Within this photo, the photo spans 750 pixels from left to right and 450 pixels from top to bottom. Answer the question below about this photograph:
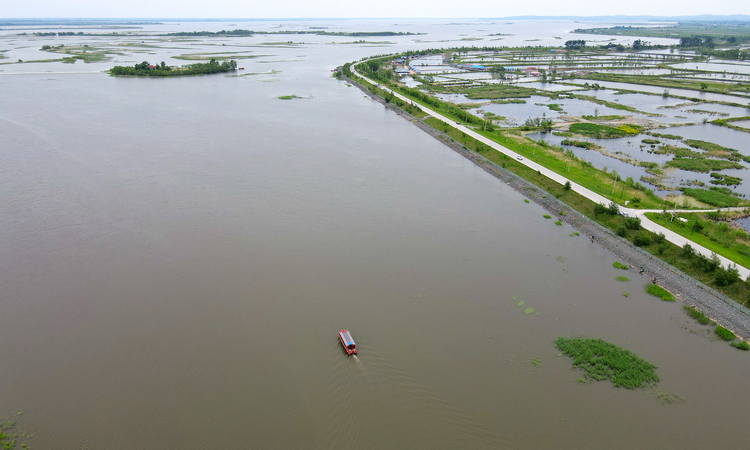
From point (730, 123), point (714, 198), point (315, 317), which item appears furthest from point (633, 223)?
point (730, 123)

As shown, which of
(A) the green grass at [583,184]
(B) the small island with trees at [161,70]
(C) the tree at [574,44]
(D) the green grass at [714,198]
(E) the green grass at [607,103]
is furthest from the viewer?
(C) the tree at [574,44]

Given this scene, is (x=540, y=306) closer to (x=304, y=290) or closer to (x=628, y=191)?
(x=304, y=290)

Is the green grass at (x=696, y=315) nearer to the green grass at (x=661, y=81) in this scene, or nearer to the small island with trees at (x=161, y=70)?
the green grass at (x=661, y=81)

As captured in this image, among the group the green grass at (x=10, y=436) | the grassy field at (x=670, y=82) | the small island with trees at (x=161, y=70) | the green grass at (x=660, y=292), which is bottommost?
the green grass at (x=10, y=436)

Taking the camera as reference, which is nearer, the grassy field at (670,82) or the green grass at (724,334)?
the green grass at (724,334)

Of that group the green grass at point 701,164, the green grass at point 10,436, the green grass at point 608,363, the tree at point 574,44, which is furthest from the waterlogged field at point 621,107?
the green grass at point 10,436

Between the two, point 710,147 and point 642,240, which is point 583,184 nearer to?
point 642,240
